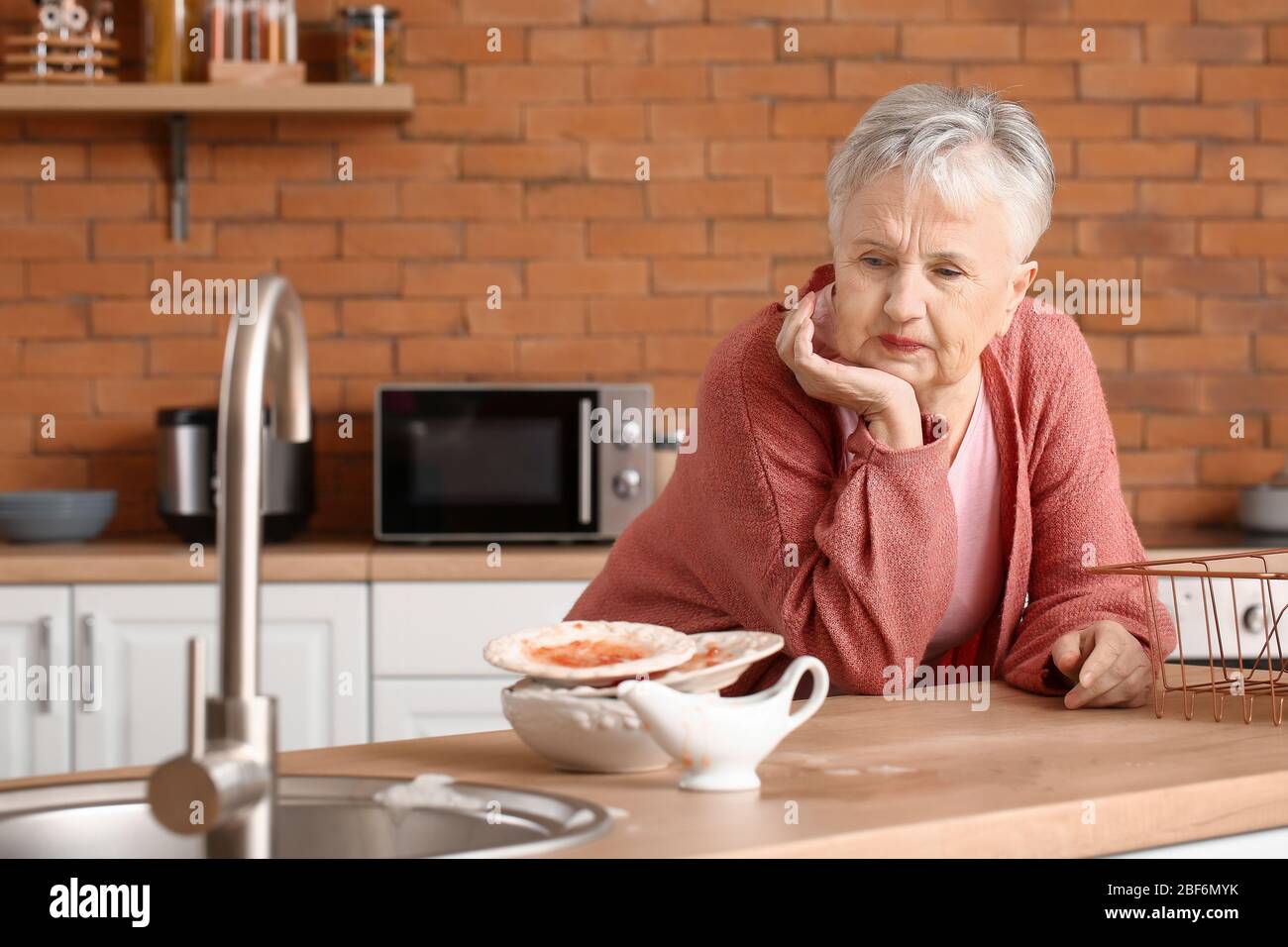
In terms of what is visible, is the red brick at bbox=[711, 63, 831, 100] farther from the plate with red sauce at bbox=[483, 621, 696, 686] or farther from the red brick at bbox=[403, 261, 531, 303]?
the plate with red sauce at bbox=[483, 621, 696, 686]

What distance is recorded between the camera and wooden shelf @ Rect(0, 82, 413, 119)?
3.06 m

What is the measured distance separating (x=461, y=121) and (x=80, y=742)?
1531mm

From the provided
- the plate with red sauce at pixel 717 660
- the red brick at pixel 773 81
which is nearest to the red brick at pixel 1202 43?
the red brick at pixel 773 81

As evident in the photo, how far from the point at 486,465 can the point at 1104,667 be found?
171cm

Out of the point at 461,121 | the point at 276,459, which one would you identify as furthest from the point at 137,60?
the point at 276,459

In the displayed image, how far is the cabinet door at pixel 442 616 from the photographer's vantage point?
277 centimetres

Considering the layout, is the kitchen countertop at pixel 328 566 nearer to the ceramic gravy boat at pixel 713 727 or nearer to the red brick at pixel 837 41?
the red brick at pixel 837 41

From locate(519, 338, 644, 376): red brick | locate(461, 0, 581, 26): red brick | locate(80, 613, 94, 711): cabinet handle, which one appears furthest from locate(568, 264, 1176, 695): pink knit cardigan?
locate(461, 0, 581, 26): red brick

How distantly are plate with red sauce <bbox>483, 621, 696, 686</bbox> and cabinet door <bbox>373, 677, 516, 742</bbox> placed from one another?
1.58m

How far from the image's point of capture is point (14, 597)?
2.74 metres

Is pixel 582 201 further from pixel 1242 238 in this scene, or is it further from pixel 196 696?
pixel 196 696

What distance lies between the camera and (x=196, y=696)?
2.60ft

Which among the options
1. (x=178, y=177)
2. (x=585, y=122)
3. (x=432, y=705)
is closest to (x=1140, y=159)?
(x=585, y=122)

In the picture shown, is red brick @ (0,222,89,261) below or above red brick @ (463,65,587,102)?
below
